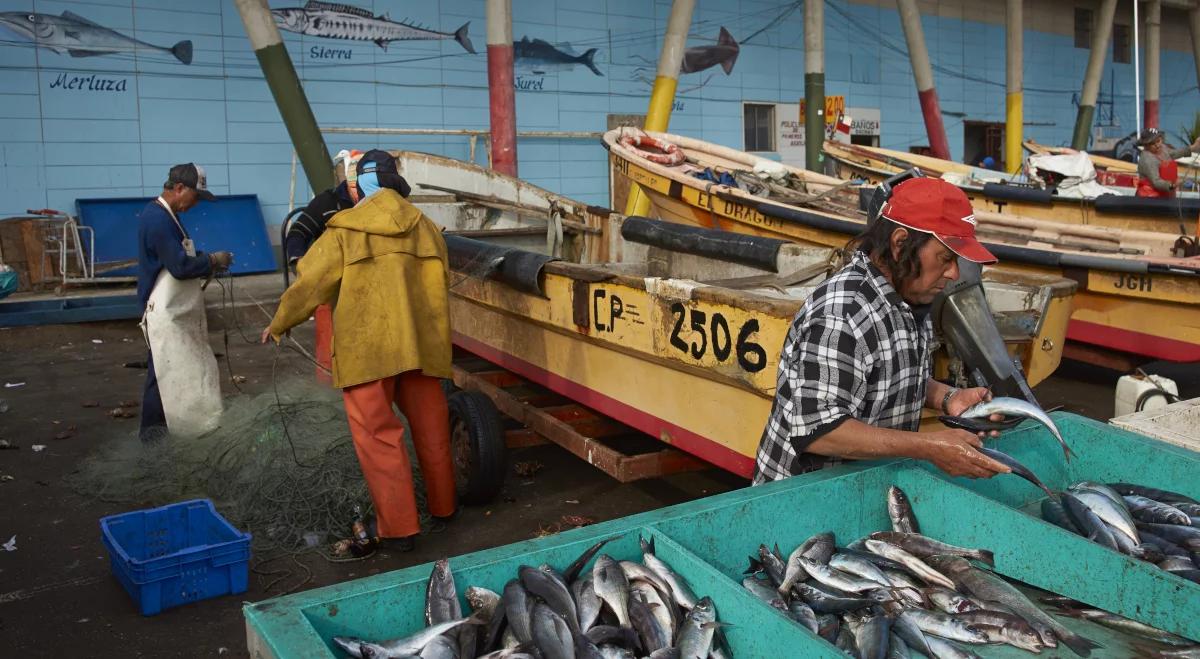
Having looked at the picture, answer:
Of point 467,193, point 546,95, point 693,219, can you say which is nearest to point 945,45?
point 546,95

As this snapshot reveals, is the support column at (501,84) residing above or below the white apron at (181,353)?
above

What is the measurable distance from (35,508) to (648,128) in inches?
394

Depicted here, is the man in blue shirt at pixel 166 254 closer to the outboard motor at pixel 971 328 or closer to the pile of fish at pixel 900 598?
the outboard motor at pixel 971 328

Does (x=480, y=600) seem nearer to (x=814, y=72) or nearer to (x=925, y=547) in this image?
(x=925, y=547)

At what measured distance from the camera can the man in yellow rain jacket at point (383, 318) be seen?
4.59 metres

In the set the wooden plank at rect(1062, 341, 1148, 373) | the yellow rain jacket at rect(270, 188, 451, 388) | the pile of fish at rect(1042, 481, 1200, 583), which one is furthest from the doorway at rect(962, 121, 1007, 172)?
the pile of fish at rect(1042, 481, 1200, 583)

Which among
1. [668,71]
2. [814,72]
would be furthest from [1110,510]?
[814,72]

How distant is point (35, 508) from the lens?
550 centimetres

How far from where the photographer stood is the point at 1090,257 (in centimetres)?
764

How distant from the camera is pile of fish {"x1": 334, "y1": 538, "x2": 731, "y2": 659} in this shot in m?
2.00

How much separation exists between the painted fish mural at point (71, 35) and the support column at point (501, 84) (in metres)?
4.36

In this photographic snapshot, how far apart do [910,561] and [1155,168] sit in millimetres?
9929

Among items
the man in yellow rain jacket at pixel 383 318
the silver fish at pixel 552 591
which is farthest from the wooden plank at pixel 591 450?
the silver fish at pixel 552 591

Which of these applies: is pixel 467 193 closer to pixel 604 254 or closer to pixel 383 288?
pixel 604 254
